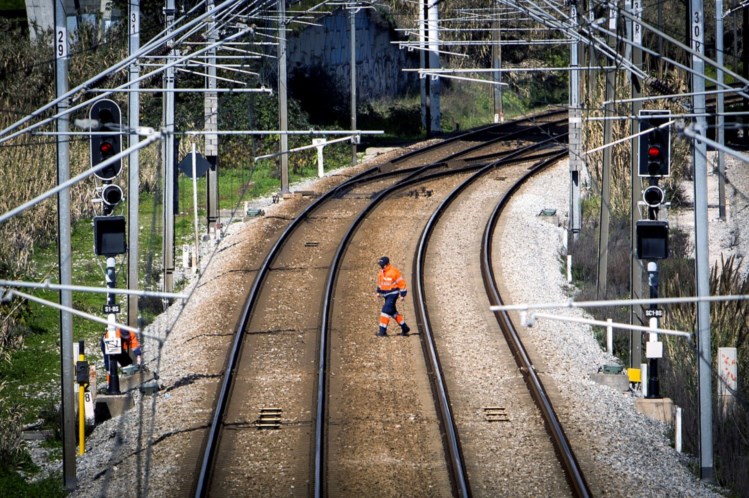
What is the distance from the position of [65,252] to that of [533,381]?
658cm

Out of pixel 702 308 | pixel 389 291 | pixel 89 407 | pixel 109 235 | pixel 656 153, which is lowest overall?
pixel 89 407

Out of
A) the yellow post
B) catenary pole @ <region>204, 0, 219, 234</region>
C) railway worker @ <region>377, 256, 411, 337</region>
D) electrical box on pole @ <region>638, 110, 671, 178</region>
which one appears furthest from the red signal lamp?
catenary pole @ <region>204, 0, 219, 234</region>

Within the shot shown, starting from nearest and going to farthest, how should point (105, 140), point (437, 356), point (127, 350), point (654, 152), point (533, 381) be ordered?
point (105, 140)
point (654, 152)
point (533, 381)
point (127, 350)
point (437, 356)

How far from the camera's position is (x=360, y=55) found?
45406mm

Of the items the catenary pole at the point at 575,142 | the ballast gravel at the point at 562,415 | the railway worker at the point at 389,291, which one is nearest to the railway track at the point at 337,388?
the railway worker at the point at 389,291

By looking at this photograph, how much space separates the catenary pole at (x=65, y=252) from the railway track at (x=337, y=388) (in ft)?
5.24

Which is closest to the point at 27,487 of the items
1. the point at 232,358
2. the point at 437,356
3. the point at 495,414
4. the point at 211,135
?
the point at 232,358

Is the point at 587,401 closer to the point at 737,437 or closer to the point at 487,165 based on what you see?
the point at 737,437

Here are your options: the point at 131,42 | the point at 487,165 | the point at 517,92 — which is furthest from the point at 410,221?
the point at 517,92

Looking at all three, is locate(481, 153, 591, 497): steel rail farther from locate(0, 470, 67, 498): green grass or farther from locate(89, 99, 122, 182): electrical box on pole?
locate(89, 99, 122, 182): electrical box on pole

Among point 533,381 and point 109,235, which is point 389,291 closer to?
point 533,381

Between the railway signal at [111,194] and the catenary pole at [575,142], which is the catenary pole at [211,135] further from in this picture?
the railway signal at [111,194]

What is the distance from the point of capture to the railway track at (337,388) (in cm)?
1326

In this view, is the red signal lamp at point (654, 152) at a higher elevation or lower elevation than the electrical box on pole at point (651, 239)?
higher
